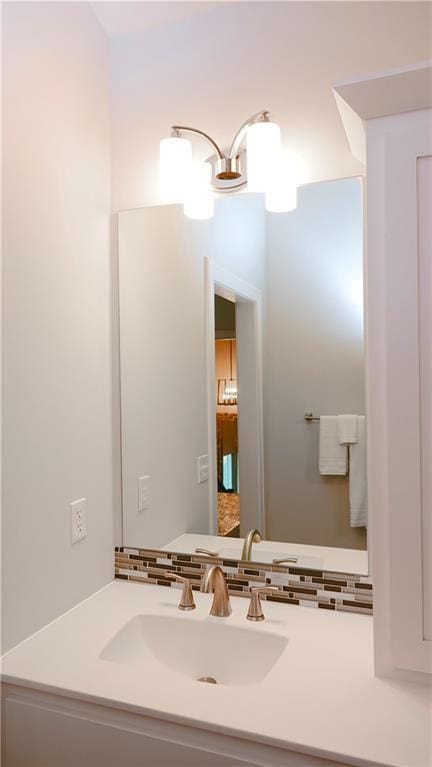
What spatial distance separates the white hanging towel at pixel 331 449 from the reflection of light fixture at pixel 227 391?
0.27 m

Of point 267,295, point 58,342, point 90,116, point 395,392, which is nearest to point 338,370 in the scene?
point 267,295

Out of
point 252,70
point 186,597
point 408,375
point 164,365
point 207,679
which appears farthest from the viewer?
point 164,365

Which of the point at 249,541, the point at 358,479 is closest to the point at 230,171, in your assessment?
the point at 358,479

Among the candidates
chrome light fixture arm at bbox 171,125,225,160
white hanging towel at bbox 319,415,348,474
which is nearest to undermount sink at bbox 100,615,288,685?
white hanging towel at bbox 319,415,348,474

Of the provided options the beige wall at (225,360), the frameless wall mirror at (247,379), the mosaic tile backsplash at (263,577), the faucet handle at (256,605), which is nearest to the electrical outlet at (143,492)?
the frameless wall mirror at (247,379)

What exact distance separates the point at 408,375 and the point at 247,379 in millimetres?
592

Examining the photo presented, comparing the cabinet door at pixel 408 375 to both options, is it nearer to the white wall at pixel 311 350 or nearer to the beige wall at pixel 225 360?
the white wall at pixel 311 350

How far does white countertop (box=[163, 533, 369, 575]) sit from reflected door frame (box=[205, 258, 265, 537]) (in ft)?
0.12

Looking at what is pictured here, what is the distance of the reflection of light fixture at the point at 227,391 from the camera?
5.16ft

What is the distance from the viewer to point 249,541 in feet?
4.99

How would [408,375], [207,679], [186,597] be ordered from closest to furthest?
[408,375], [207,679], [186,597]

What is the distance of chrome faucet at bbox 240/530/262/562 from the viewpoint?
1513mm

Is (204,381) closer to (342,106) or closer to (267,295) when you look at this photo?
(267,295)

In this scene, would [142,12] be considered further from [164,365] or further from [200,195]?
[164,365]
